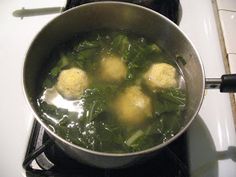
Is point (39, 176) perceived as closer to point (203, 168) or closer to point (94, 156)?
point (94, 156)

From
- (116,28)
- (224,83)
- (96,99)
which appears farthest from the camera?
(116,28)

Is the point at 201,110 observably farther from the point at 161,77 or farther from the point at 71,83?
the point at 71,83

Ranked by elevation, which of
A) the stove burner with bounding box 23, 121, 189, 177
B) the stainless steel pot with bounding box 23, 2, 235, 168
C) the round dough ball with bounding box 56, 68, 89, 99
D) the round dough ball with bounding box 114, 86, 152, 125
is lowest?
the stove burner with bounding box 23, 121, 189, 177

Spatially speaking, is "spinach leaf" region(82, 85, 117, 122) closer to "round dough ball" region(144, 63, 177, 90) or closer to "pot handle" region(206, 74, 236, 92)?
"round dough ball" region(144, 63, 177, 90)

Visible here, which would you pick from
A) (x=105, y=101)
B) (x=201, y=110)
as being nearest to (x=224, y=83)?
(x=201, y=110)

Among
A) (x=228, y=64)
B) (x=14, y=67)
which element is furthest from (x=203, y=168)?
(x=14, y=67)

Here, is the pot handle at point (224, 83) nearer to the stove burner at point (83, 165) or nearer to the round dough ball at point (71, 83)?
the stove burner at point (83, 165)

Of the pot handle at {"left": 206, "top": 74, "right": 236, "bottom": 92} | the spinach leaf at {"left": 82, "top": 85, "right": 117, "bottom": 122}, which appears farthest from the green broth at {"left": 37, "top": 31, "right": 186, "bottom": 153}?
the pot handle at {"left": 206, "top": 74, "right": 236, "bottom": 92}

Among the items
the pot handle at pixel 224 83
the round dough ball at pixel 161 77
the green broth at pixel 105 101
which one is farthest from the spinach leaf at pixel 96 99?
the pot handle at pixel 224 83
